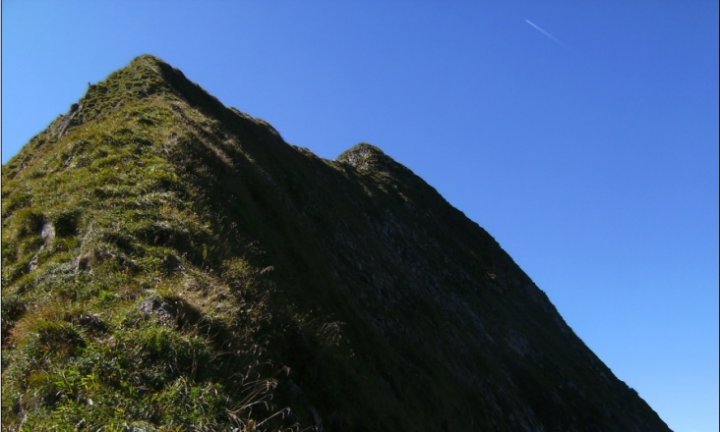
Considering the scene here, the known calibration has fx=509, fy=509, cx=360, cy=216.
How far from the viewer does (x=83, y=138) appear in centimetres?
2191

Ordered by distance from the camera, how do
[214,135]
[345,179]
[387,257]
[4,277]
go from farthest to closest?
[345,179]
[387,257]
[214,135]
[4,277]

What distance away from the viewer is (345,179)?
6066cm

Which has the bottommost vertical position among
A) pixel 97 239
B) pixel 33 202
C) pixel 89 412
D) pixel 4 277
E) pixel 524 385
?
pixel 89 412

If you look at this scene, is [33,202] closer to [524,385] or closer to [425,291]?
[425,291]

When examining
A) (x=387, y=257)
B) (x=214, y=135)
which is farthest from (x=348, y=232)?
(x=214, y=135)

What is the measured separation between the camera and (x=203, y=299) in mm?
12211

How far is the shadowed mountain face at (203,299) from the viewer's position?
9.20 m

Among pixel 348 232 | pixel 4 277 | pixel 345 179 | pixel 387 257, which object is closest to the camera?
pixel 4 277

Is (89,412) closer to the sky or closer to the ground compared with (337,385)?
closer to the ground

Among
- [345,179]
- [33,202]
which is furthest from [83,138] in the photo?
[345,179]

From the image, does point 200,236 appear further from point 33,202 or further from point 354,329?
point 354,329

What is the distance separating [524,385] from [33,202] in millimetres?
45152

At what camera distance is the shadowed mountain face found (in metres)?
9.20

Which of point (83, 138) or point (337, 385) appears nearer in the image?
point (337, 385)
